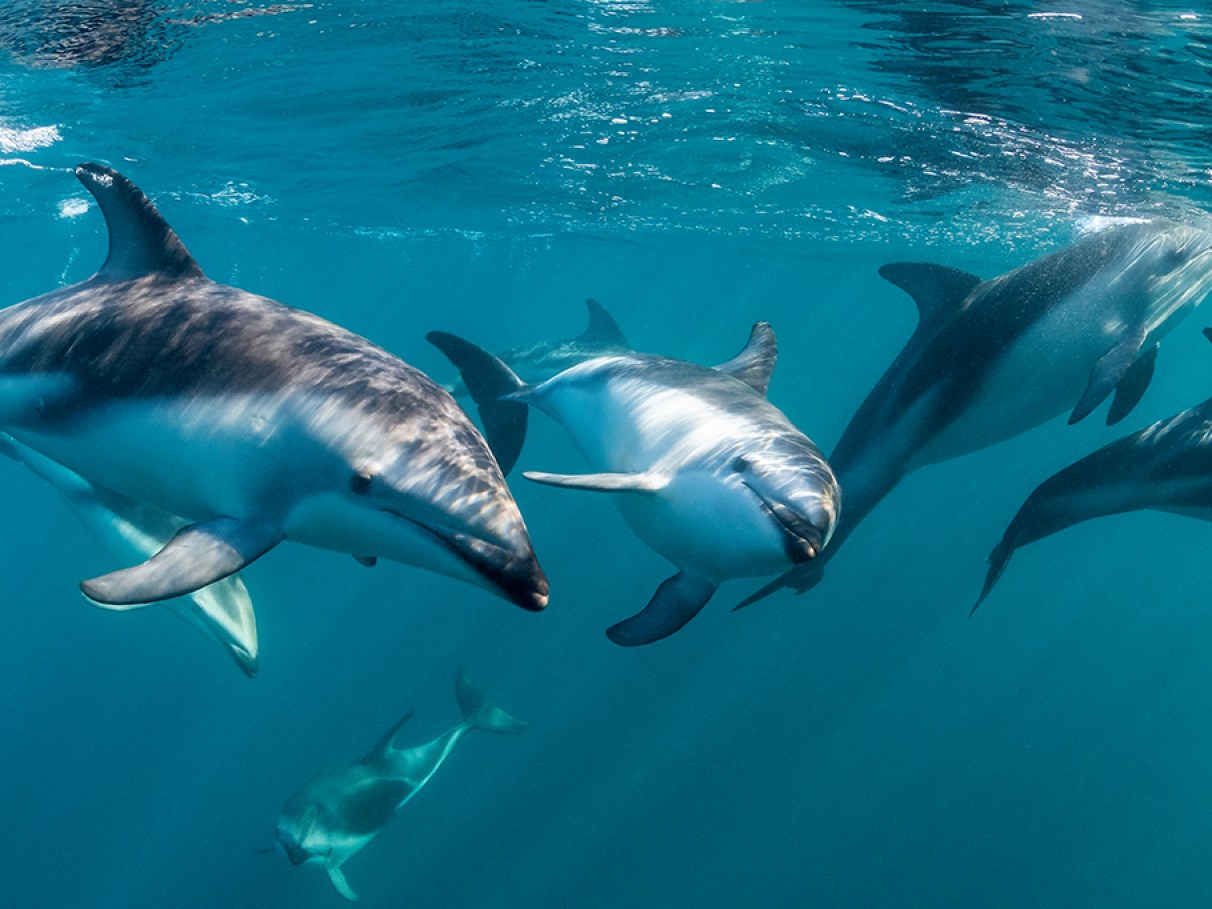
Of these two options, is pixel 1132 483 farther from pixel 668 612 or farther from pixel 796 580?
pixel 668 612

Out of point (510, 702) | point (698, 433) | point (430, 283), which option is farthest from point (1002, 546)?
point (430, 283)

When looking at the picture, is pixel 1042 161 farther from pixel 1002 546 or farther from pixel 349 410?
pixel 349 410

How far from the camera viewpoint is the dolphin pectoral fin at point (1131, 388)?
848 cm

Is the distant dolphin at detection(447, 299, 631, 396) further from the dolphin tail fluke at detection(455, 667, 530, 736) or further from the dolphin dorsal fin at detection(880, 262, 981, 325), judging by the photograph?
the dolphin dorsal fin at detection(880, 262, 981, 325)

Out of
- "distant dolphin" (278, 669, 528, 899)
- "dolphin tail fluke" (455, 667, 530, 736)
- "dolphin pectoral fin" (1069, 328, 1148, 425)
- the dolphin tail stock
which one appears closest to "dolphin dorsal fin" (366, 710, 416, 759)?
"distant dolphin" (278, 669, 528, 899)

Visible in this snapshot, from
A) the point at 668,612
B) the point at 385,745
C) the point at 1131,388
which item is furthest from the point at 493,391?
the point at 385,745

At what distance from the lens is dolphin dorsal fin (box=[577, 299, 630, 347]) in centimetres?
1827

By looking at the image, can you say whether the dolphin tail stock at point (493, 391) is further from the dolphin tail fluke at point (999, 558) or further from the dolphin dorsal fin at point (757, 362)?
the dolphin tail fluke at point (999, 558)

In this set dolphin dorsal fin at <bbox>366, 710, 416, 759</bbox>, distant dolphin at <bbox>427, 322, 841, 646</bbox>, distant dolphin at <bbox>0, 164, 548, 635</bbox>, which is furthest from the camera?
dolphin dorsal fin at <bbox>366, 710, 416, 759</bbox>

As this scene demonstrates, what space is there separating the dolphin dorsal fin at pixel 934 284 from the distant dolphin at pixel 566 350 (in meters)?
9.33

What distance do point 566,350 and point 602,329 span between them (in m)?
1.17

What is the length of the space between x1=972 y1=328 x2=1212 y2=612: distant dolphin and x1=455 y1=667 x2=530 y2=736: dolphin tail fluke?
838cm

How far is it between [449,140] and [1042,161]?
1217 centimetres

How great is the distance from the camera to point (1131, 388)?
8492 millimetres
